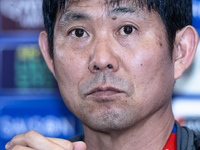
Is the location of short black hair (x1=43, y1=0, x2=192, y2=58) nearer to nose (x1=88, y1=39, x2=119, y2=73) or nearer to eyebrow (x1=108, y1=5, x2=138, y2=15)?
eyebrow (x1=108, y1=5, x2=138, y2=15)

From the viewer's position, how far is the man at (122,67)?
4.67 ft

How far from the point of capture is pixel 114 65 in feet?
4.63

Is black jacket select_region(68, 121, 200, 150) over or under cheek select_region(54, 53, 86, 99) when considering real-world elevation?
under

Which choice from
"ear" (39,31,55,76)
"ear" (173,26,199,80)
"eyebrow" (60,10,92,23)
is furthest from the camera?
"ear" (39,31,55,76)

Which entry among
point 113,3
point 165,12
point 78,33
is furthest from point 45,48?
point 165,12

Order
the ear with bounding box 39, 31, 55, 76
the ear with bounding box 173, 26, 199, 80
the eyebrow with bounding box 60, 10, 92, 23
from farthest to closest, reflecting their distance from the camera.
Result: 1. the ear with bounding box 39, 31, 55, 76
2. the ear with bounding box 173, 26, 199, 80
3. the eyebrow with bounding box 60, 10, 92, 23

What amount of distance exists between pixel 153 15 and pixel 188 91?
108 centimetres

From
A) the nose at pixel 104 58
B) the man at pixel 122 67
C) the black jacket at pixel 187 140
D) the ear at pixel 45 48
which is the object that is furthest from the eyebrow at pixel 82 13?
the black jacket at pixel 187 140

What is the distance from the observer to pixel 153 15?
1.50 meters

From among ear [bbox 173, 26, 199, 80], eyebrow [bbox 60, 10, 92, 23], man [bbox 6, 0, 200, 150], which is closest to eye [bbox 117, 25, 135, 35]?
man [bbox 6, 0, 200, 150]

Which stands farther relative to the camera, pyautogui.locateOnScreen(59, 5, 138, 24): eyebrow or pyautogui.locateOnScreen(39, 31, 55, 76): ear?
pyautogui.locateOnScreen(39, 31, 55, 76): ear

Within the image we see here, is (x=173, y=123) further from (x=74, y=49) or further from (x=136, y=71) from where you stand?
(x=74, y=49)

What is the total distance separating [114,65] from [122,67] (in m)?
0.05

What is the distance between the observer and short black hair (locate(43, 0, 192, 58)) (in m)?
1.51
